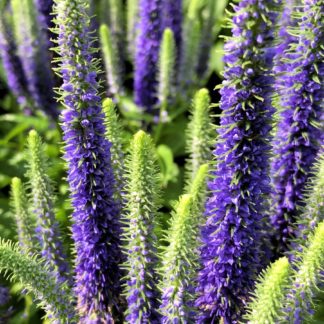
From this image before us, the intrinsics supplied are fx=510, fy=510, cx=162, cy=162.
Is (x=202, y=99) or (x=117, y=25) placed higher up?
(x=202, y=99)

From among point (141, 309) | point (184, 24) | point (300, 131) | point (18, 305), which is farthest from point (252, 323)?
point (184, 24)

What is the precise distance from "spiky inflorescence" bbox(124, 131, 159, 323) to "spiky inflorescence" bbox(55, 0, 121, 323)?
0.49 ft

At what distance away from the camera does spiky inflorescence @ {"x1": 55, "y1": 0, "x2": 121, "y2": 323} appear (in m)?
1.86

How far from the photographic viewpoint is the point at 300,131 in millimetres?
2365

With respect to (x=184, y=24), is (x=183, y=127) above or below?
below

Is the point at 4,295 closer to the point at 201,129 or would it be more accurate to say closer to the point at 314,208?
the point at 201,129

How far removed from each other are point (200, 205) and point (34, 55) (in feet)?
6.25

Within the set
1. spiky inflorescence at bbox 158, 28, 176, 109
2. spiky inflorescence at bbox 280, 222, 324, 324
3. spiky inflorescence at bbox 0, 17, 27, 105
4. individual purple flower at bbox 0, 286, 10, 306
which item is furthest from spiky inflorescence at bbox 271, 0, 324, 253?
spiky inflorescence at bbox 0, 17, 27, 105

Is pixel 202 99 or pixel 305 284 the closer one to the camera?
pixel 305 284

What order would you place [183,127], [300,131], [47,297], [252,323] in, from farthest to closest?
[183,127]
[300,131]
[47,297]
[252,323]

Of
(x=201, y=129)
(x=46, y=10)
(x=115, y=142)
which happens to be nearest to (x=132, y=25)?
(x=46, y=10)

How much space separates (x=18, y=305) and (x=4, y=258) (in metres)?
1.31

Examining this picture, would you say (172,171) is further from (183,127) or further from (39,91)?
(39,91)

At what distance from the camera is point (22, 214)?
8.29ft
